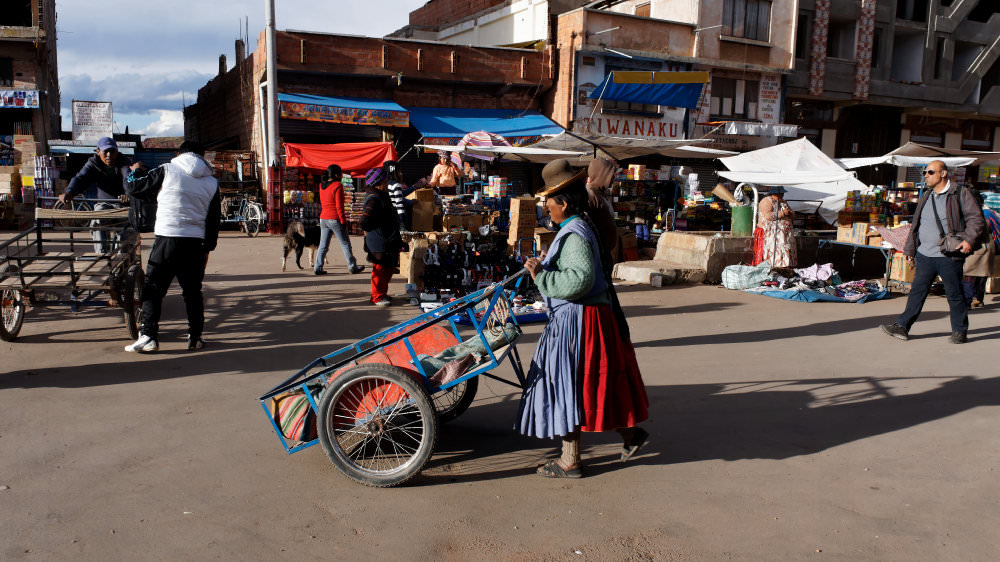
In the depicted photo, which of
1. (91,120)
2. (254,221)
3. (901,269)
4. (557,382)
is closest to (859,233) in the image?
(901,269)

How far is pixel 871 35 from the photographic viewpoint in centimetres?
2678

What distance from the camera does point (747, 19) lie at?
24641mm

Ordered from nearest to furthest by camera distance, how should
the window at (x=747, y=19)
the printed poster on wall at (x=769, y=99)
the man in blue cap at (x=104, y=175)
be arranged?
the man in blue cap at (x=104, y=175), the window at (x=747, y=19), the printed poster on wall at (x=769, y=99)

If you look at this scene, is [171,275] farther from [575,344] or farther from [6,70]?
[6,70]

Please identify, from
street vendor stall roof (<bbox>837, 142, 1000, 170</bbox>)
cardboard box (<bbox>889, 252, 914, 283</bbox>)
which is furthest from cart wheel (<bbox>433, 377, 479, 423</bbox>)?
street vendor stall roof (<bbox>837, 142, 1000, 170</bbox>)

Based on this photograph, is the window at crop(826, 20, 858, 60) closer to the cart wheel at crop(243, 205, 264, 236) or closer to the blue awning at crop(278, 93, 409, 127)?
the blue awning at crop(278, 93, 409, 127)

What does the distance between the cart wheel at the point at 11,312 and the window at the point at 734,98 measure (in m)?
21.9

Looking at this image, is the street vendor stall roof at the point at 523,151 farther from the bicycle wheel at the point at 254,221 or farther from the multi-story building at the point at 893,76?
the multi-story building at the point at 893,76

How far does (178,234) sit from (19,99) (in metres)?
20.5

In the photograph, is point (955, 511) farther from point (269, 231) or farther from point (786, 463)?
point (269, 231)

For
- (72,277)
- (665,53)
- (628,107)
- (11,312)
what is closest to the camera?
(72,277)

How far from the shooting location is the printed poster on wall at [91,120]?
25562 millimetres

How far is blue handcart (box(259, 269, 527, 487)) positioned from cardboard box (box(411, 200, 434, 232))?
6.04 metres

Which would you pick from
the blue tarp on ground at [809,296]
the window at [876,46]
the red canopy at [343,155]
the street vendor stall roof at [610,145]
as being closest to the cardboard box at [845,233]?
the blue tarp on ground at [809,296]
